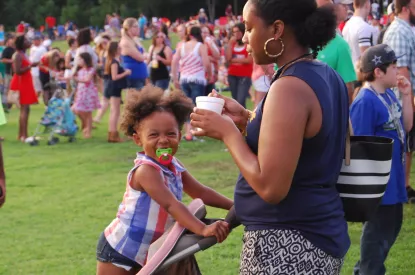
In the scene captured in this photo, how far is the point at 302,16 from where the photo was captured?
280 centimetres

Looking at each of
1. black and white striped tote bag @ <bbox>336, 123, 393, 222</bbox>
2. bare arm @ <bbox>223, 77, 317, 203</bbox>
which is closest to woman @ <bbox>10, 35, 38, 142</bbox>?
black and white striped tote bag @ <bbox>336, 123, 393, 222</bbox>

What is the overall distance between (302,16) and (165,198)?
1116 mm

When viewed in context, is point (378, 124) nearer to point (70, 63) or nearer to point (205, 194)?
point (205, 194)

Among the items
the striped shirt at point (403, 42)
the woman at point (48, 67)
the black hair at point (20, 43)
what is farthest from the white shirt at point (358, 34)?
the woman at point (48, 67)

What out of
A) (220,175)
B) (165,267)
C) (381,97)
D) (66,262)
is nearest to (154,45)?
(220,175)

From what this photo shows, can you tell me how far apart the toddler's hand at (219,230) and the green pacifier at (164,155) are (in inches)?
19.4

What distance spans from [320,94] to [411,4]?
222 inches

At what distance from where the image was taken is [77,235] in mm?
7078

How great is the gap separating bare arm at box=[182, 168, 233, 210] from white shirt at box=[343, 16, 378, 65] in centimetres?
557

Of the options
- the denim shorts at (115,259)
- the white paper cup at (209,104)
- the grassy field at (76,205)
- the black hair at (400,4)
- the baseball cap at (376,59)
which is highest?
the black hair at (400,4)

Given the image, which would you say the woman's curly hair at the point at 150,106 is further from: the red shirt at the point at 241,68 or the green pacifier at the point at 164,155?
the red shirt at the point at 241,68

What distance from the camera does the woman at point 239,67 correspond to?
13.1 metres

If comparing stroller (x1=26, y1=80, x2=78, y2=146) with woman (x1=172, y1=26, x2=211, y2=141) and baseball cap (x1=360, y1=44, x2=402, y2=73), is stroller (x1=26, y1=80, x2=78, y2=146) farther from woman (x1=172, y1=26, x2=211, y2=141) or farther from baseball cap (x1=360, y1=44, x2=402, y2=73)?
baseball cap (x1=360, y1=44, x2=402, y2=73)

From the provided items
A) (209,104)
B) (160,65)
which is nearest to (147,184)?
(209,104)
